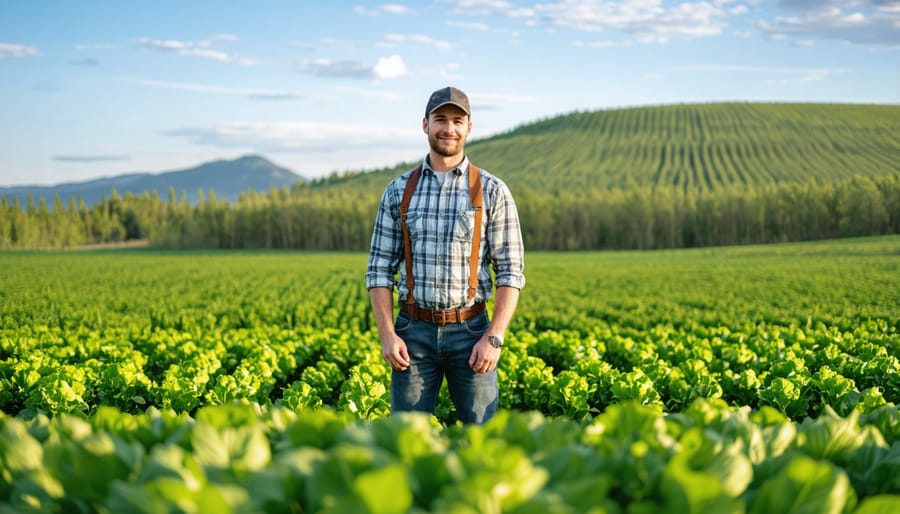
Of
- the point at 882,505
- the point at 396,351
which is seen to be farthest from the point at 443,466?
the point at 396,351

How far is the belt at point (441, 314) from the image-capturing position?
4016 mm

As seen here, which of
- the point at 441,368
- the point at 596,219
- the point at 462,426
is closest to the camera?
the point at 462,426

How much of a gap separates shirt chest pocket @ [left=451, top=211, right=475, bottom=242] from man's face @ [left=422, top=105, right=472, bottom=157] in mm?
355

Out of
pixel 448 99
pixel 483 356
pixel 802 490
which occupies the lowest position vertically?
pixel 483 356

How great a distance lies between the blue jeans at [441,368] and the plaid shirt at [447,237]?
0.15m

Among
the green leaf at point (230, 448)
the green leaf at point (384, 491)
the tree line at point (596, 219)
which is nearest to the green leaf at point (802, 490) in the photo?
the green leaf at point (384, 491)

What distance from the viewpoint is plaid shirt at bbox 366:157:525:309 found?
13.1ft

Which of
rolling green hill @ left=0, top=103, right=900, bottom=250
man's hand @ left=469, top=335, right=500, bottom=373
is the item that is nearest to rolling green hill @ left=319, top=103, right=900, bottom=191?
rolling green hill @ left=0, top=103, right=900, bottom=250

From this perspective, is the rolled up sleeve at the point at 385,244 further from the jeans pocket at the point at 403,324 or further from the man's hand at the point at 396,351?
the man's hand at the point at 396,351

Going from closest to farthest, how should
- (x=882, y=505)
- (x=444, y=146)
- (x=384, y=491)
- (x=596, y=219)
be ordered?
(x=384, y=491) → (x=882, y=505) → (x=444, y=146) → (x=596, y=219)

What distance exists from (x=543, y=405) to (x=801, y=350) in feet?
10.9

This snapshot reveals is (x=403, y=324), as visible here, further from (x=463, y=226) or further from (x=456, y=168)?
(x=456, y=168)

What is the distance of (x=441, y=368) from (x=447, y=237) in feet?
2.66

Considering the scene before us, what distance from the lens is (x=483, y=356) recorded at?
156 inches
